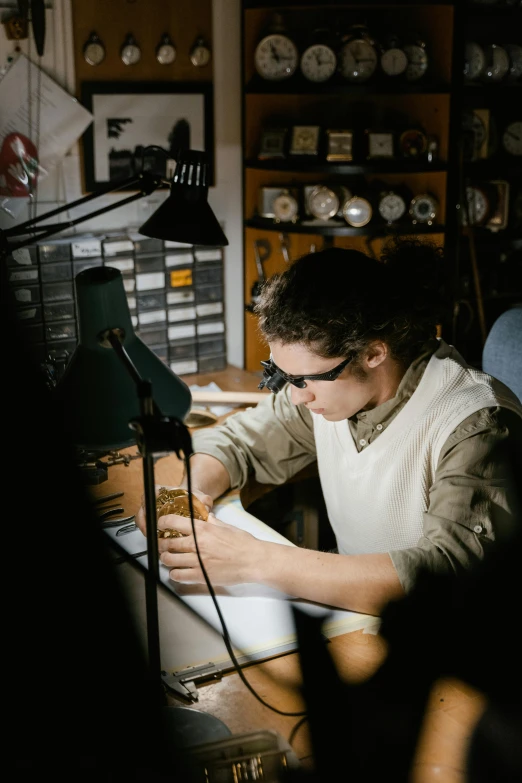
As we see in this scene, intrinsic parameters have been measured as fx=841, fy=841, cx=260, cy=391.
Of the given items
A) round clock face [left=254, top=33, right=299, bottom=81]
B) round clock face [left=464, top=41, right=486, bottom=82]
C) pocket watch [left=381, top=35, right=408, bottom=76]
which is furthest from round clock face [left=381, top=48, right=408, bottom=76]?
round clock face [left=464, top=41, right=486, bottom=82]

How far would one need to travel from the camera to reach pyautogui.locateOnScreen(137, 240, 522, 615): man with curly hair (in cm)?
146

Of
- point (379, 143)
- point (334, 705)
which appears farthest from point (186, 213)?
point (379, 143)

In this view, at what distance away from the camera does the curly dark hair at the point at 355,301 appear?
5.10 feet

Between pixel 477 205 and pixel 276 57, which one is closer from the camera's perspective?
pixel 276 57

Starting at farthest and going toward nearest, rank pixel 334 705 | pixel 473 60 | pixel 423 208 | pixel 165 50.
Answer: pixel 473 60, pixel 423 208, pixel 165 50, pixel 334 705

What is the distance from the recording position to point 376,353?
5.31ft

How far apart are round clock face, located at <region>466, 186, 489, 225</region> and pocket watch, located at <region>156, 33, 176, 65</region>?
4.40 ft

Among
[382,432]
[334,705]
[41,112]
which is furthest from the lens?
[41,112]

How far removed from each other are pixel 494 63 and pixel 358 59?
2.60 ft

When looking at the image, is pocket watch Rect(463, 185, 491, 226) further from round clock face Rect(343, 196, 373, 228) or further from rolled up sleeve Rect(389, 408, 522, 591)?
rolled up sleeve Rect(389, 408, 522, 591)

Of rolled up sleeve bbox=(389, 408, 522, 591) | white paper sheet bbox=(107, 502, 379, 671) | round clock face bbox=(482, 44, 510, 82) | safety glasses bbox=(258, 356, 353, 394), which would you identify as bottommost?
white paper sheet bbox=(107, 502, 379, 671)

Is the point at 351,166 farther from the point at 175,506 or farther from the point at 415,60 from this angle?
the point at 175,506

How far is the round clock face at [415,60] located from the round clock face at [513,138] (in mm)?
756

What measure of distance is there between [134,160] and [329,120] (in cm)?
77
